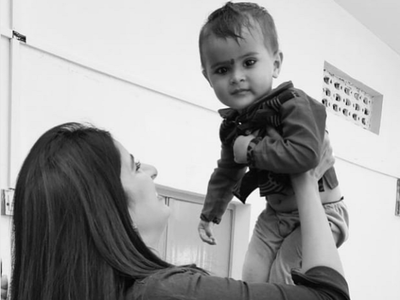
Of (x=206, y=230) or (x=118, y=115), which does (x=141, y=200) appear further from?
(x=118, y=115)

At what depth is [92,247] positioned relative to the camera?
35.3 inches

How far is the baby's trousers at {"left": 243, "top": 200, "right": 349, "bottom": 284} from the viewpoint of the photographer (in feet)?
3.73

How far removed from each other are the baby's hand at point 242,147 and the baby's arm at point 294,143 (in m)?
0.02

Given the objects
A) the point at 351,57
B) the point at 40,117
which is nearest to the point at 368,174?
the point at 351,57

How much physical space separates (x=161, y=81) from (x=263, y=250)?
2.21 metres

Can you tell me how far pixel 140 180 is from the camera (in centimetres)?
107

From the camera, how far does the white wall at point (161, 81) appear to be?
2.55 metres

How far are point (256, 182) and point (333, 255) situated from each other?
278 millimetres

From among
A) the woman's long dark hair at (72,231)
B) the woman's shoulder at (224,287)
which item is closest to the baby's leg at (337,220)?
the woman's shoulder at (224,287)

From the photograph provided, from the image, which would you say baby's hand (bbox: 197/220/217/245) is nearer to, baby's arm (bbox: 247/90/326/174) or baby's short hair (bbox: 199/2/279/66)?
baby's arm (bbox: 247/90/326/174)

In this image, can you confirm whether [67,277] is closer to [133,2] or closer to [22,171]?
[22,171]

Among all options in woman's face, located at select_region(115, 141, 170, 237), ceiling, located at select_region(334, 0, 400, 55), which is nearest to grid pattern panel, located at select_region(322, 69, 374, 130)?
ceiling, located at select_region(334, 0, 400, 55)

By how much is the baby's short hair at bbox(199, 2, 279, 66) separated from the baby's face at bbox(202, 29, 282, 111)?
0.01m

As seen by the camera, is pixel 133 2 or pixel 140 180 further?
pixel 133 2
